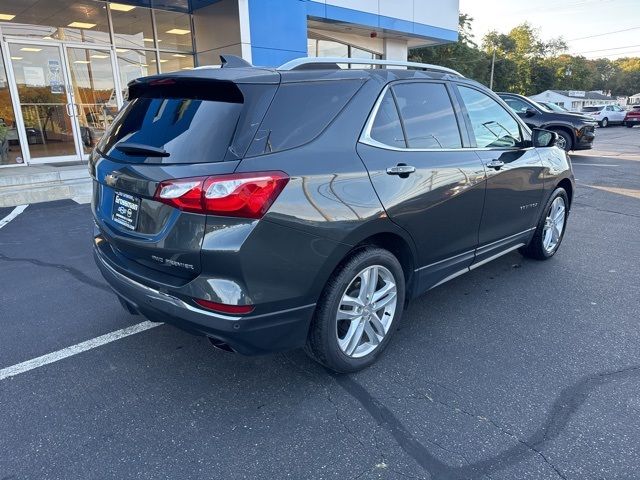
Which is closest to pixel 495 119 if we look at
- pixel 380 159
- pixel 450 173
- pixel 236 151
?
pixel 450 173

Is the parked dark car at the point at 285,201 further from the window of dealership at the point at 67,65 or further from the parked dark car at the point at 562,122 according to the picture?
the parked dark car at the point at 562,122

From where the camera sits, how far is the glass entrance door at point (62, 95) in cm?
989

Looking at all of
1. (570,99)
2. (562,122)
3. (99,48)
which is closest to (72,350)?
(99,48)

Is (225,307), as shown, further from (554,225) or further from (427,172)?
(554,225)

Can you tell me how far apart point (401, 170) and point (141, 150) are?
1.53 metres

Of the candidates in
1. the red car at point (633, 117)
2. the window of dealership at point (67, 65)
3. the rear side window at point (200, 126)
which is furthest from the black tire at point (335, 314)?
the red car at point (633, 117)

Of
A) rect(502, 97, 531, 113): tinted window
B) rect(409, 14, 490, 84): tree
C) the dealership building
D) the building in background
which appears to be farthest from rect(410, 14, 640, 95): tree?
the dealership building

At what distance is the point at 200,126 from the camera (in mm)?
2400

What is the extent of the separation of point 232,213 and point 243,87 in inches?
27.2

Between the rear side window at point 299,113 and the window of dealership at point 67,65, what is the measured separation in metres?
9.00

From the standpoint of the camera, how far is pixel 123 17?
1080cm

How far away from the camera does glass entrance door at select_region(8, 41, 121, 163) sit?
389 inches

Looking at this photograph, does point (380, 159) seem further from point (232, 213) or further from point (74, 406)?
point (74, 406)

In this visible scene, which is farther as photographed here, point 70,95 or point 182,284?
point 70,95
